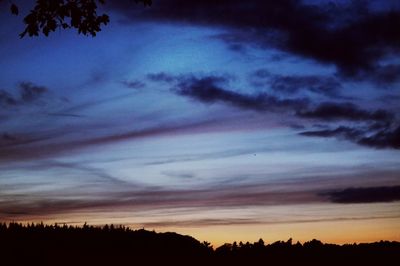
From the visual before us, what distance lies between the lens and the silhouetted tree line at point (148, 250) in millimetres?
13242

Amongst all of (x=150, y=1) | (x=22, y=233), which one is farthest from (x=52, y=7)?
(x=22, y=233)

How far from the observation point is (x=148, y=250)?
1433 centimetres

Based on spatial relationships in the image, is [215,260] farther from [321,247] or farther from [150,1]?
[150,1]

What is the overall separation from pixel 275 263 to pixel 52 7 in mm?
7914

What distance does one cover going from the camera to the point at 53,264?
1273 centimetres

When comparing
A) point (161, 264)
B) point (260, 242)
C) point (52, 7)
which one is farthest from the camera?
point (260, 242)

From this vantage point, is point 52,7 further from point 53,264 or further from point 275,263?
point 275,263

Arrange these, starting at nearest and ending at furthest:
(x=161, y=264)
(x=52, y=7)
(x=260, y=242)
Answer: (x=52, y=7) → (x=161, y=264) → (x=260, y=242)

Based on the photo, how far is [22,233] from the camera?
13.7 meters

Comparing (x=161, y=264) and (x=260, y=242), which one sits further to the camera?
(x=260, y=242)

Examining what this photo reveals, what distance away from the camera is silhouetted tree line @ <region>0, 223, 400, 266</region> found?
1324cm

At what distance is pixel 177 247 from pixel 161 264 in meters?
1.33

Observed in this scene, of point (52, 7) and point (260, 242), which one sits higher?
point (52, 7)

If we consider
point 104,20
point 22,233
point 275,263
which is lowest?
point 275,263
